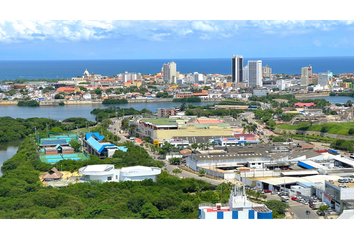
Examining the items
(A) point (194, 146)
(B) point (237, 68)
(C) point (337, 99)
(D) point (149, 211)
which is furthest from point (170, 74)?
(D) point (149, 211)

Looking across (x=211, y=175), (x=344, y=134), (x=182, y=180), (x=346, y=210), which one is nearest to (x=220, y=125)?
(x=344, y=134)

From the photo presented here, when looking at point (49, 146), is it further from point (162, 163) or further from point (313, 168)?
point (313, 168)

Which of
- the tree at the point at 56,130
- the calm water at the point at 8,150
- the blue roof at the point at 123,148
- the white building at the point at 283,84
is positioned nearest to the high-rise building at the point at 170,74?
the white building at the point at 283,84

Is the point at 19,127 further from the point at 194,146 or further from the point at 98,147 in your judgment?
the point at 194,146

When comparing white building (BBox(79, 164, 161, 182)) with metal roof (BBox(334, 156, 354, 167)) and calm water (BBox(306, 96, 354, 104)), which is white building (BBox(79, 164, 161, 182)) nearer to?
metal roof (BBox(334, 156, 354, 167))

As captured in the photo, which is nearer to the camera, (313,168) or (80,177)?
(80,177)

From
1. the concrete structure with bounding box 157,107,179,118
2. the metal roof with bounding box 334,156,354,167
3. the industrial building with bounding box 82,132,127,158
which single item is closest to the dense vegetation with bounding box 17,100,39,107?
the concrete structure with bounding box 157,107,179,118
